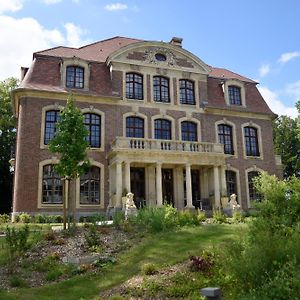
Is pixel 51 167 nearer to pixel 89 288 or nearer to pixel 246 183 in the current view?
pixel 246 183

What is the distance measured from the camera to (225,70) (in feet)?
109

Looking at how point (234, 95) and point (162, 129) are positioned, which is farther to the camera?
point (234, 95)

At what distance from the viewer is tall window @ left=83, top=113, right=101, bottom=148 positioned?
982 inches

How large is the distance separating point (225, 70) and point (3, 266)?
2669 cm

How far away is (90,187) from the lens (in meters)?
24.1

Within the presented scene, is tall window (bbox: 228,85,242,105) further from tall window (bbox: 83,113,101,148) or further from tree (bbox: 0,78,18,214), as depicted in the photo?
tree (bbox: 0,78,18,214)

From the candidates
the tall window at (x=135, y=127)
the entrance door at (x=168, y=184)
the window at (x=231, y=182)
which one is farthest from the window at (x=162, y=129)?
the window at (x=231, y=182)

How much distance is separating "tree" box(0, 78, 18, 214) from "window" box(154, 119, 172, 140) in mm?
16099

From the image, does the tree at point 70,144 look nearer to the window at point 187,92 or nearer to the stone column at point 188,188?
the stone column at point 188,188

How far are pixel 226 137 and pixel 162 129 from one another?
502cm

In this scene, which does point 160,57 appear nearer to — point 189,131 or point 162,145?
point 189,131

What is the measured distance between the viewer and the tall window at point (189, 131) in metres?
27.2

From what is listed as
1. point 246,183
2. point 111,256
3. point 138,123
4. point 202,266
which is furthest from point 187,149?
point 202,266

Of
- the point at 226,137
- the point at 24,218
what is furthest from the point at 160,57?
the point at 24,218
